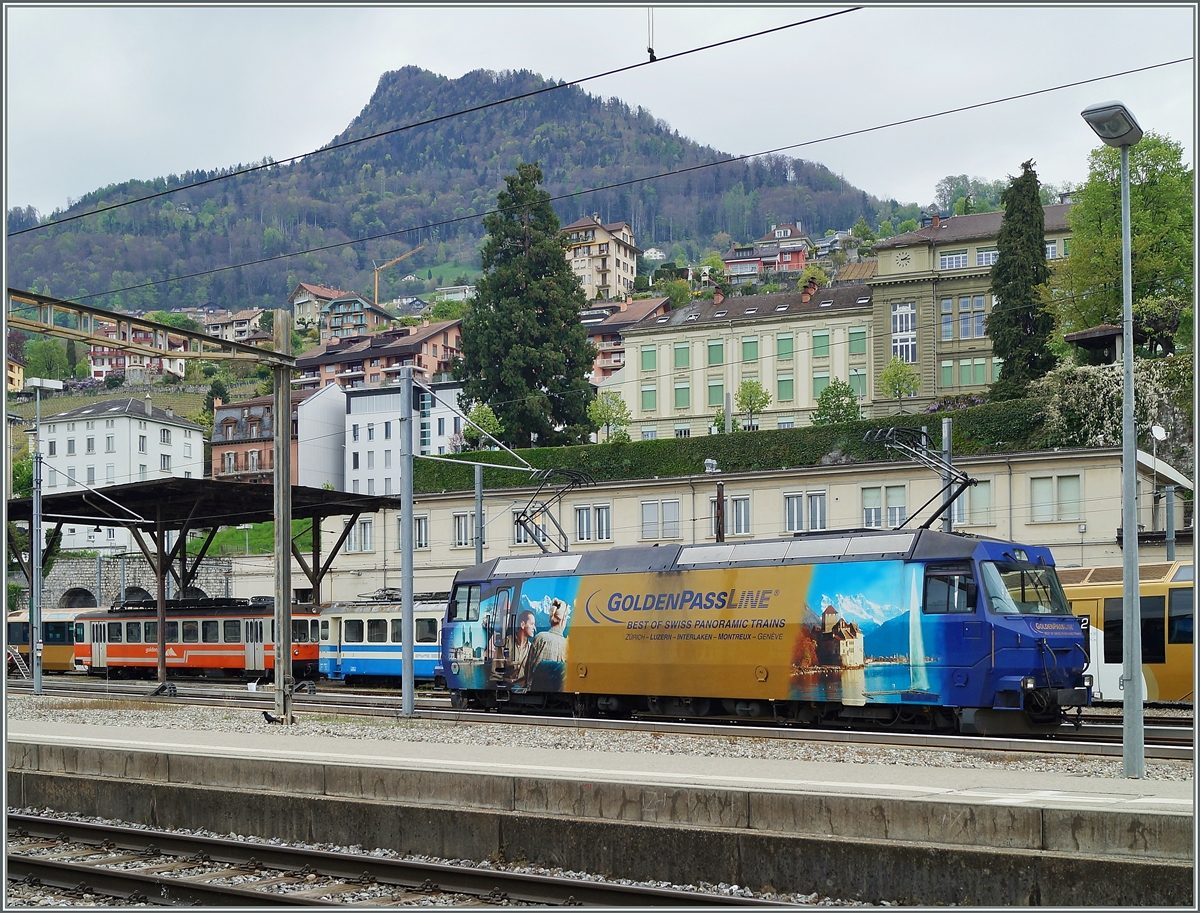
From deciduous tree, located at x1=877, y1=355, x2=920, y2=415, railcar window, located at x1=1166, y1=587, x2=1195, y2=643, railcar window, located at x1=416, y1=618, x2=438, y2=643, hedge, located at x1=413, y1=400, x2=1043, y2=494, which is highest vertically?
deciduous tree, located at x1=877, y1=355, x2=920, y2=415

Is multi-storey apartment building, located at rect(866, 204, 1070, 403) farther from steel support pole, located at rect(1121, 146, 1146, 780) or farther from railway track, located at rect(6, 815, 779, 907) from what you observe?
railway track, located at rect(6, 815, 779, 907)

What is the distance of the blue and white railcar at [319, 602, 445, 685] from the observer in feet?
133

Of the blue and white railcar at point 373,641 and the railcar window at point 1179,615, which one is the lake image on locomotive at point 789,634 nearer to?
the railcar window at point 1179,615

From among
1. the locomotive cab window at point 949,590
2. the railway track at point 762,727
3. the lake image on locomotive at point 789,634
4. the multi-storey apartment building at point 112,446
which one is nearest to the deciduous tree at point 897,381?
the railway track at point 762,727

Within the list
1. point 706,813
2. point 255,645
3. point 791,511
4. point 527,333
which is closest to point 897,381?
point 527,333

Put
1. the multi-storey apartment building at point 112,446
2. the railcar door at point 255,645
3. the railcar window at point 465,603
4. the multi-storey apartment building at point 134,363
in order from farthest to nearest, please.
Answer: the multi-storey apartment building at point 112,446 < the railcar door at point 255,645 < the railcar window at point 465,603 < the multi-storey apartment building at point 134,363

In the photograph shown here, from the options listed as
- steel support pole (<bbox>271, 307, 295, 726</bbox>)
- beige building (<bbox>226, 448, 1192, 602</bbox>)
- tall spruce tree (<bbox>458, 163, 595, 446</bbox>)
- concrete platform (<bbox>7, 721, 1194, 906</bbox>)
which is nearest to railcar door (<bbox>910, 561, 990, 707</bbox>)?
concrete platform (<bbox>7, 721, 1194, 906</bbox>)

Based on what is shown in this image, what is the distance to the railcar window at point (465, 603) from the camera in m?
30.2

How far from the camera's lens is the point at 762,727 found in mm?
23750

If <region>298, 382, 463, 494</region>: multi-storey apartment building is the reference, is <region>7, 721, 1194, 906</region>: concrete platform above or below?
below

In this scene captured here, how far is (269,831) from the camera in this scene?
14883 mm

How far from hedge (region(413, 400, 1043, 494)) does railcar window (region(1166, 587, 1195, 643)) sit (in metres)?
24.7

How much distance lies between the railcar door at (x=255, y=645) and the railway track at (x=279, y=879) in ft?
103

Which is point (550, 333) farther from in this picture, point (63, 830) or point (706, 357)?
point (63, 830)
